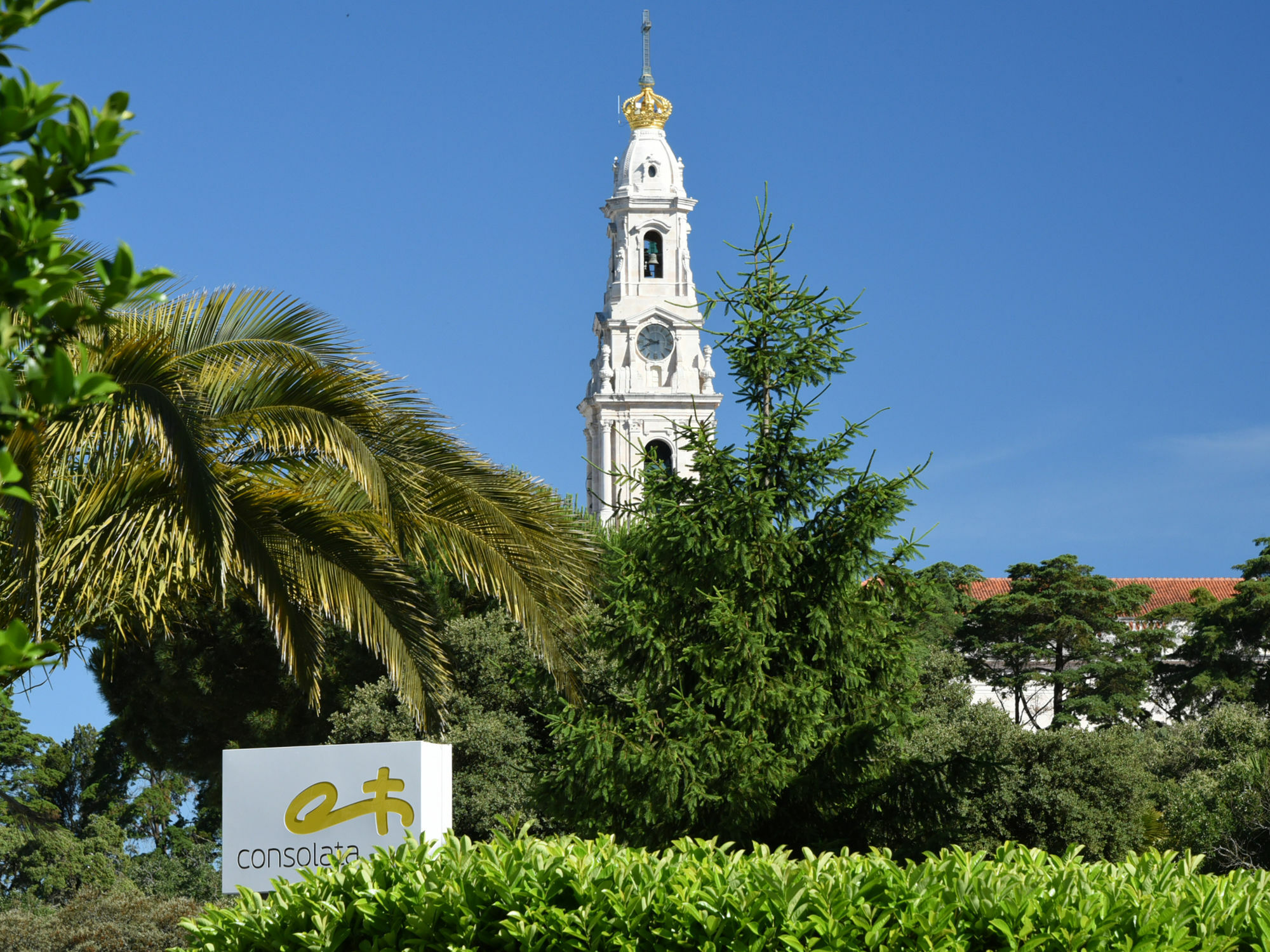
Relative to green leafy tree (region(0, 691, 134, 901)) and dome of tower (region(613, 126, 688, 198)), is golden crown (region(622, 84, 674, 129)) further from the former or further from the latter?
green leafy tree (region(0, 691, 134, 901))

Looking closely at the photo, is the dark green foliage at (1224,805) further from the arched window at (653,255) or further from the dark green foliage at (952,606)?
the arched window at (653,255)

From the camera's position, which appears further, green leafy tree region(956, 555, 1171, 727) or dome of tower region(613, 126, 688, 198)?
dome of tower region(613, 126, 688, 198)

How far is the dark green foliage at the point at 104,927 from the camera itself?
1719 centimetres

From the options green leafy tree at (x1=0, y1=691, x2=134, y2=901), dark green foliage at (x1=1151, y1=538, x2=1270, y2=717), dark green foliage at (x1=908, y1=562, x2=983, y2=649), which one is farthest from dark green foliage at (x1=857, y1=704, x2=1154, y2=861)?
dark green foliage at (x1=1151, y1=538, x2=1270, y2=717)

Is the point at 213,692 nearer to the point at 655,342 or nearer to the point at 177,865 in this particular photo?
the point at 177,865

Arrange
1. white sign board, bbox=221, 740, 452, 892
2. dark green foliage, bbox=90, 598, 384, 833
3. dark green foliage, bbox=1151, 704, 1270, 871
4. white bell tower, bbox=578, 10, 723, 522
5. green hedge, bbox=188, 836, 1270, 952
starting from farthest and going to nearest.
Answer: white bell tower, bbox=578, 10, 723, 522 → dark green foliage, bbox=90, 598, 384, 833 → dark green foliage, bbox=1151, 704, 1270, 871 → white sign board, bbox=221, 740, 452, 892 → green hedge, bbox=188, 836, 1270, 952

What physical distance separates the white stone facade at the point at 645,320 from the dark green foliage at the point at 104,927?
129ft

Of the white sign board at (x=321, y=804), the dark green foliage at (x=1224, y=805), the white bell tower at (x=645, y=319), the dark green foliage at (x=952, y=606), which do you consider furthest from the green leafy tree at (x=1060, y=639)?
the white sign board at (x=321, y=804)

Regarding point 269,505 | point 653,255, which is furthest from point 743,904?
point 653,255

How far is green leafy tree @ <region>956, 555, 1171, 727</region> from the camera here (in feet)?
149

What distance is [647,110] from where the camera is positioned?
5978 cm

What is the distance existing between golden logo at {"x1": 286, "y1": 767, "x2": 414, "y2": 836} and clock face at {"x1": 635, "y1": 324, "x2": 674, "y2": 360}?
49860 millimetres

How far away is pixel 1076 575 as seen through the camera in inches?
1886

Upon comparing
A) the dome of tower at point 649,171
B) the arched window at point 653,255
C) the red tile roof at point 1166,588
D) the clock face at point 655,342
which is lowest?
the red tile roof at point 1166,588
